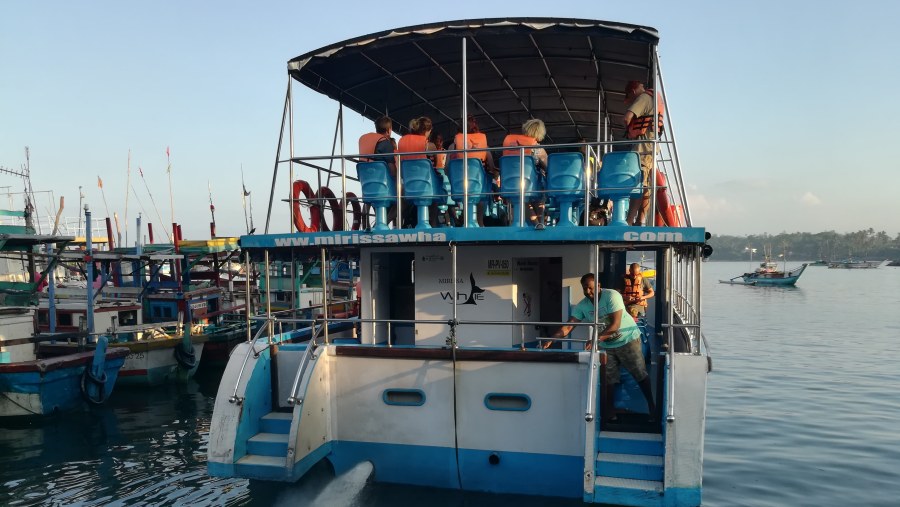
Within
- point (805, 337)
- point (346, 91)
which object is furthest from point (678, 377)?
point (805, 337)

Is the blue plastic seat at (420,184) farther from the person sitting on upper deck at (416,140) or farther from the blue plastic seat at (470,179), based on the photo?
the person sitting on upper deck at (416,140)

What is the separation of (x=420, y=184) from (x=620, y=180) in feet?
8.43

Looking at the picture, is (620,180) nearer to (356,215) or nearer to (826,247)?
(356,215)

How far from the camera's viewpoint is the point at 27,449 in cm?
1176

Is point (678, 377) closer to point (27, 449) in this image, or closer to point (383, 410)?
point (383, 410)

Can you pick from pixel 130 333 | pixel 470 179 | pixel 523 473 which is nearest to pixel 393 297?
pixel 470 179

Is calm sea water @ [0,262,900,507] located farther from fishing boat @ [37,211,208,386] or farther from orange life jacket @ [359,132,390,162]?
orange life jacket @ [359,132,390,162]

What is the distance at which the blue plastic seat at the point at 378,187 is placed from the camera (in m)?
8.23

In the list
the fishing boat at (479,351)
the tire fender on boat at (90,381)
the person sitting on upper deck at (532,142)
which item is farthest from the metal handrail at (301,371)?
the tire fender on boat at (90,381)

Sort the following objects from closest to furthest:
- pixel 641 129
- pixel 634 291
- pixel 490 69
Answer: pixel 641 129 < pixel 634 291 < pixel 490 69

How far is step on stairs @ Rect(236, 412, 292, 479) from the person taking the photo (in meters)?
6.90

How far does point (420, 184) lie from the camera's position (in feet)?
26.7

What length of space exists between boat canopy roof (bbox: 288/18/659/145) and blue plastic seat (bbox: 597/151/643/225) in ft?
3.79

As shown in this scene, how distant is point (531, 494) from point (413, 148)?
4734 mm
